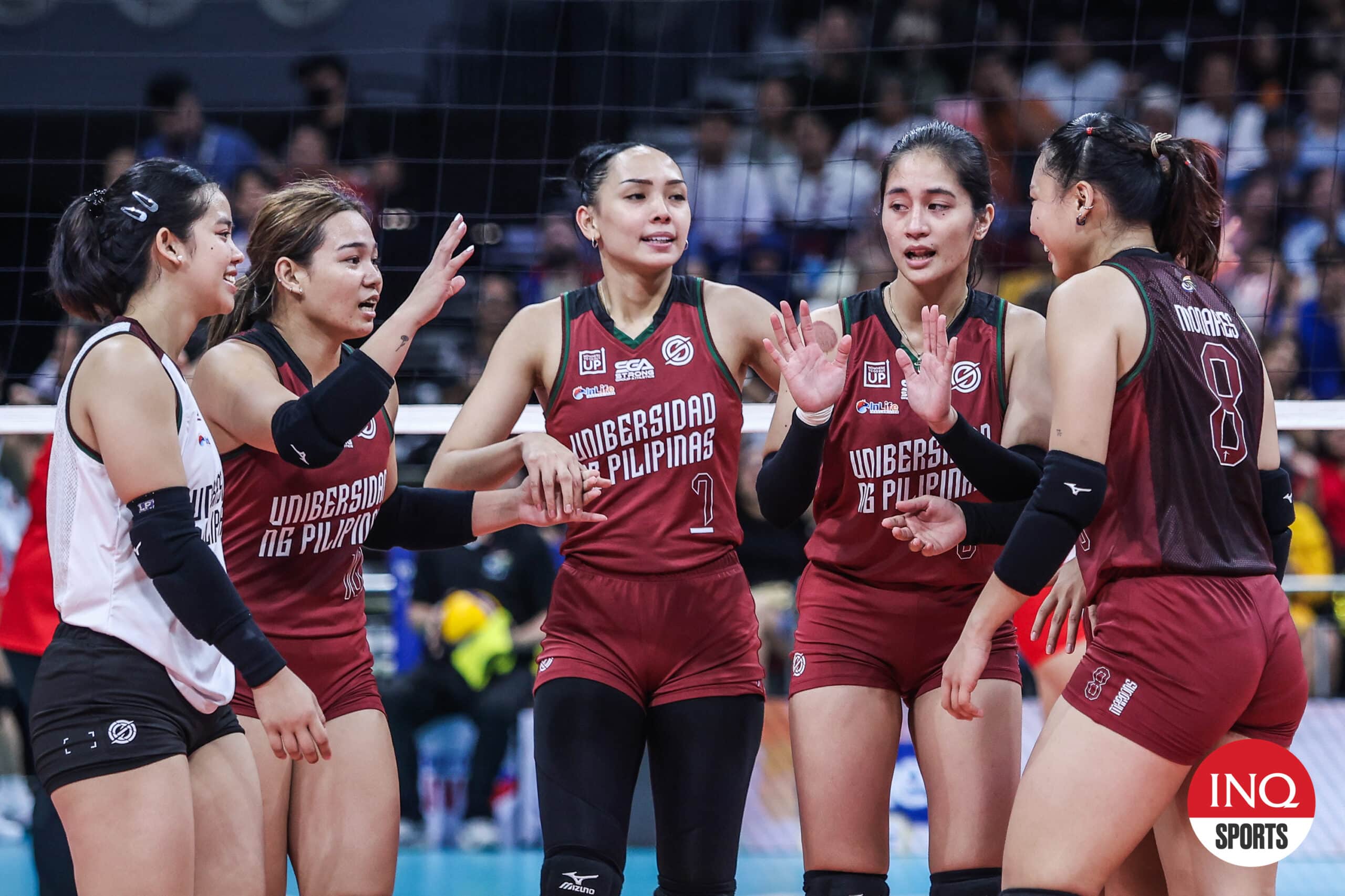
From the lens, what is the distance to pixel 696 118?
1087 cm

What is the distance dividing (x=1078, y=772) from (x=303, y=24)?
1014 cm

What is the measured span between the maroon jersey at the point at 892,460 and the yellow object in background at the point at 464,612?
4289mm

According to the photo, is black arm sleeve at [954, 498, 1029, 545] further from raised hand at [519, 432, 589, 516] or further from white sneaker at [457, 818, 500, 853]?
white sneaker at [457, 818, 500, 853]

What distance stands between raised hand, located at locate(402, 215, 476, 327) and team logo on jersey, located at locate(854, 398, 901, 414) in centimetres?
114

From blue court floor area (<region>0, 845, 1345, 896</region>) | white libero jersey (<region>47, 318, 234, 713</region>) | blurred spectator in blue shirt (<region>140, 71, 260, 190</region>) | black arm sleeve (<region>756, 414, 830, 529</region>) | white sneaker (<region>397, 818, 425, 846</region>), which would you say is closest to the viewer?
white libero jersey (<region>47, 318, 234, 713</region>)

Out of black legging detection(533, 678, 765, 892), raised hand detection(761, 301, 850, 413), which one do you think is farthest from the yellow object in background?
raised hand detection(761, 301, 850, 413)

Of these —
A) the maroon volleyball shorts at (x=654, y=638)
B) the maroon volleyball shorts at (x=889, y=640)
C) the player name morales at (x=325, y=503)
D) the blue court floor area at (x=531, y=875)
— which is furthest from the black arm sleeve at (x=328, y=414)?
the blue court floor area at (x=531, y=875)

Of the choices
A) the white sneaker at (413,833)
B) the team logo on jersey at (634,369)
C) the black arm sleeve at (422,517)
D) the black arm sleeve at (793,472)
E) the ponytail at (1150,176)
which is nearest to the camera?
the ponytail at (1150,176)

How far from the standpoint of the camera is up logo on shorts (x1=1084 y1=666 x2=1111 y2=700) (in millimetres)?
3227

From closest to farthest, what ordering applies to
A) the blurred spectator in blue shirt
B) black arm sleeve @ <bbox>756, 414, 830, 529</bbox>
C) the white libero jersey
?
the white libero jersey < black arm sleeve @ <bbox>756, 414, 830, 529</bbox> < the blurred spectator in blue shirt

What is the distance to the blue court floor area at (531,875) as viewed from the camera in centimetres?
683

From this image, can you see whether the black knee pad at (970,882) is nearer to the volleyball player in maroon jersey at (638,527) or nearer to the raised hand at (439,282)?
the volleyball player in maroon jersey at (638,527)

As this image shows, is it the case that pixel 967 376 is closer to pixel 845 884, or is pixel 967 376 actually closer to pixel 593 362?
pixel 593 362

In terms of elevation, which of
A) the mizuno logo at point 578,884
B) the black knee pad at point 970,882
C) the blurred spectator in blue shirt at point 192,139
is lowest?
the mizuno logo at point 578,884
